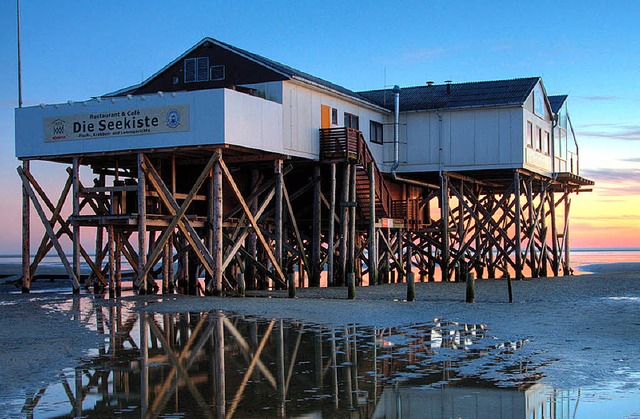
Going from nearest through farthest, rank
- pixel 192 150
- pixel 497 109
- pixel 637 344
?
pixel 637 344, pixel 192 150, pixel 497 109

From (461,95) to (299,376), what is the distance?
29.4 m

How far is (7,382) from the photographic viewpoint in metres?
12.9

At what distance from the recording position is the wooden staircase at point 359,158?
111 ft

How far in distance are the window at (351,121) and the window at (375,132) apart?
59.2 inches

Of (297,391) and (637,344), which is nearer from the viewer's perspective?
(297,391)

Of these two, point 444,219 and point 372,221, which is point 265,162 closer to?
point 372,221

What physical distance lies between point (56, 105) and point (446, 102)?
17508mm

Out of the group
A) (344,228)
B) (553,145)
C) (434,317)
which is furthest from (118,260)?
(553,145)

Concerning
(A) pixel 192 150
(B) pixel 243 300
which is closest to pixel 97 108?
(A) pixel 192 150

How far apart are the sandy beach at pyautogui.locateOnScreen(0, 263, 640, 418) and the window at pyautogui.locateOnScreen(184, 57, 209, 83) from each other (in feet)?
28.2

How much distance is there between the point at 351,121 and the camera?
36.8m

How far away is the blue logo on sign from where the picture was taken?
94.1 ft

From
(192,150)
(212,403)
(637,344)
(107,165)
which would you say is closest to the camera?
(212,403)

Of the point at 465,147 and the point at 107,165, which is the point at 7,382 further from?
the point at 465,147
